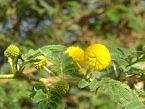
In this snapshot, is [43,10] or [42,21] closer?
[43,10]

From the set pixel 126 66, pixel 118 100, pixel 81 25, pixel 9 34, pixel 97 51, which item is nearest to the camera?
pixel 118 100

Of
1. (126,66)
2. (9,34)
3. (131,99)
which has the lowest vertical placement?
(131,99)

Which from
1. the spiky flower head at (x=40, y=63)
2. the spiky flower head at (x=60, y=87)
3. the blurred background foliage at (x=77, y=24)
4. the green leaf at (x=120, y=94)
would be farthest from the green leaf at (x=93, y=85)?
the blurred background foliage at (x=77, y=24)

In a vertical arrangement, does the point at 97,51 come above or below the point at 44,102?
above

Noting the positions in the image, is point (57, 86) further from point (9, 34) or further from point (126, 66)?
point (9, 34)

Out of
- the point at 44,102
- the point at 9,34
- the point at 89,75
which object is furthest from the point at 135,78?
the point at 9,34

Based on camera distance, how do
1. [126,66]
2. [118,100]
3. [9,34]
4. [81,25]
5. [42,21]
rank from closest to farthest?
1. [118,100]
2. [126,66]
3. [9,34]
4. [42,21]
5. [81,25]

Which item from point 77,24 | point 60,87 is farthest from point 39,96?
point 77,24

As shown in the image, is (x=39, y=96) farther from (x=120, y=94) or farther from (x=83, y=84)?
(x=120, y=94)
